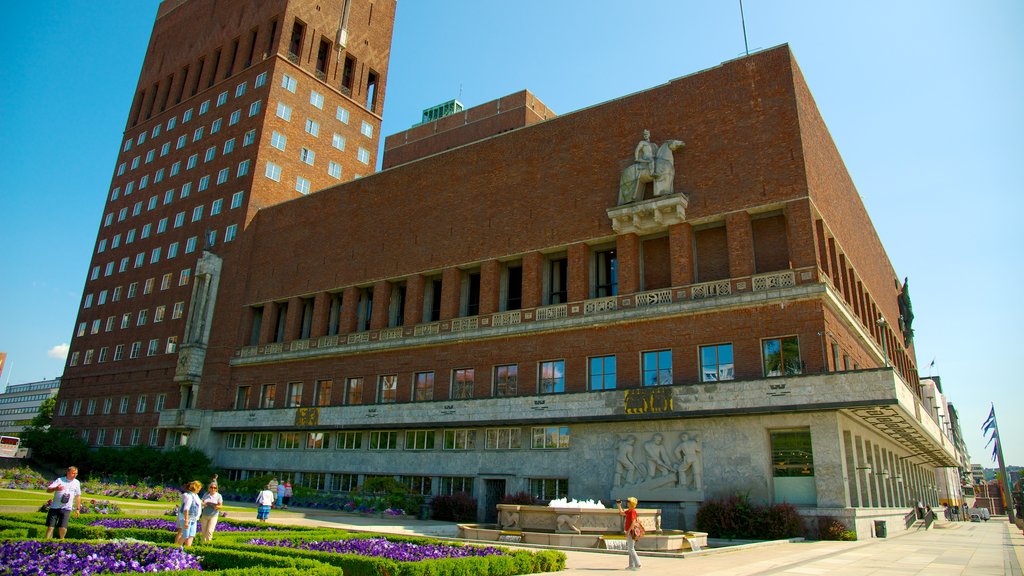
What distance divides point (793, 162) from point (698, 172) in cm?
449

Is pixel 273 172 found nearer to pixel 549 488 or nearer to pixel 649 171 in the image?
pixel 649 171

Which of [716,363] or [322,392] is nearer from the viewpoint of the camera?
[716,363]

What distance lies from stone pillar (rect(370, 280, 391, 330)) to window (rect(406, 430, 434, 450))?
792cm

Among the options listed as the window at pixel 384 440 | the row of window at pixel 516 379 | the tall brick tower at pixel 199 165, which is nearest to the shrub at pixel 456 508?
the row of window at pixel 516 379

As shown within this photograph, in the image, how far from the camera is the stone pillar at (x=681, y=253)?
3247cm

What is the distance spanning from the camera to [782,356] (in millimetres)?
28969

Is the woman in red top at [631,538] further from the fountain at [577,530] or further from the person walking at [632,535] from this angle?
the fountain at [577,530]

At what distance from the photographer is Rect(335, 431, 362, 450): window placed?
1663 inches

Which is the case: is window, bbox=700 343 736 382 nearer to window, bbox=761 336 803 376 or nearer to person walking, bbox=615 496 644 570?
window, bbox=761 336 803 376

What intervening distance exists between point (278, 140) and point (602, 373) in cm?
4012

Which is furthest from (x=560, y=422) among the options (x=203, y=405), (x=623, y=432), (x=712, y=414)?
(x=203, y=405)

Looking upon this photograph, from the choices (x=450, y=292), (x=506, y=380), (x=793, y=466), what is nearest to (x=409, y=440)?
(x=506, y=380)

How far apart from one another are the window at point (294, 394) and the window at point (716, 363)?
1116 inches

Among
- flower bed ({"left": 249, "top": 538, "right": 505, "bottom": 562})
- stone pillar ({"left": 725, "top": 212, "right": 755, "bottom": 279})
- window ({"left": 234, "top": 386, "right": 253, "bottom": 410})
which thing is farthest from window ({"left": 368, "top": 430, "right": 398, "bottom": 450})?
flower bed ({"left": 249, "top": 538, "right": 505, "bottom": 562})
